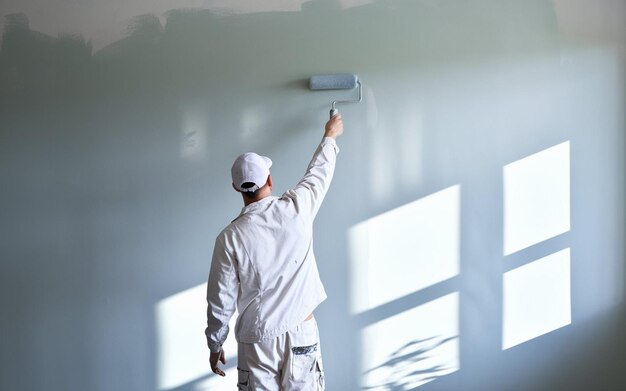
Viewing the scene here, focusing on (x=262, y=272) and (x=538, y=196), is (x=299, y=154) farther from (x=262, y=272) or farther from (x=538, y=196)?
(x=538, y=196)

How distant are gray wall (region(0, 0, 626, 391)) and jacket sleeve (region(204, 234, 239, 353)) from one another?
69 centimetres

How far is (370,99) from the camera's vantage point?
9.70 feet

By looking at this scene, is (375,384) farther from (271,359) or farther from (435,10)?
(435,10)

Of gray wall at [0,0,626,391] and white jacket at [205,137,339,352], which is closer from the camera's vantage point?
white jacket at [205,137,339,352]

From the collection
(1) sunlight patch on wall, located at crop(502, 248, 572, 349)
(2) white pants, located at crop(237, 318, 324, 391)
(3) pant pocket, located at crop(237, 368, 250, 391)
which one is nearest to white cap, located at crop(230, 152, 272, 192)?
(2) white pants, located at crop(237, 318, 324, 391)

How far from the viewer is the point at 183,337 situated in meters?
3.07

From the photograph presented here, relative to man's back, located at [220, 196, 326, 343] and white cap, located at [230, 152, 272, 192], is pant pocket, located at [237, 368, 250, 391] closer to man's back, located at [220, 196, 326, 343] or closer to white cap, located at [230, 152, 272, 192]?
man's back, located at [220, 196, 326, 343]

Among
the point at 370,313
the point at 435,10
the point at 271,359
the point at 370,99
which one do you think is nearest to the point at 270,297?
the point at 271,359

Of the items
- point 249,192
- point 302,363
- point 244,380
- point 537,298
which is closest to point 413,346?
point 537,298

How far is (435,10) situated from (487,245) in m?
1.10

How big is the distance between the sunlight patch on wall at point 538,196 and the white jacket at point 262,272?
107cm

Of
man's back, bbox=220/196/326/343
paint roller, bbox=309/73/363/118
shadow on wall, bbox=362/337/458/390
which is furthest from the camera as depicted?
shadow on wall, bbox=362/337/458/390

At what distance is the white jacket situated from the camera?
2.33 meters

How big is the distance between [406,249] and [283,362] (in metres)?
0.89
